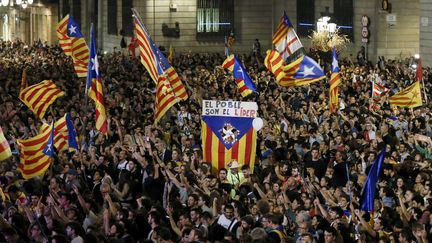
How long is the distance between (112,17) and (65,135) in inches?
1882

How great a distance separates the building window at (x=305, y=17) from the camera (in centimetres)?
6194

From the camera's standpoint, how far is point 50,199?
17188mm

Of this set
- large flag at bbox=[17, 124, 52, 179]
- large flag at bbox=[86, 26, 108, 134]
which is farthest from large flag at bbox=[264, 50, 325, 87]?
large flag at bbox=[17, 124, 52, 179]

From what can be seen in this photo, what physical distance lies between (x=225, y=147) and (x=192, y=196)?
3406 mm

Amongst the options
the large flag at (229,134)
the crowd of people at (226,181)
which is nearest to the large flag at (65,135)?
the crowd of people at (226,181)

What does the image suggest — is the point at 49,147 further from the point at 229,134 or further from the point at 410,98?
the point at 410,98

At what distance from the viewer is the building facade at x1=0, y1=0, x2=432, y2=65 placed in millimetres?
57438

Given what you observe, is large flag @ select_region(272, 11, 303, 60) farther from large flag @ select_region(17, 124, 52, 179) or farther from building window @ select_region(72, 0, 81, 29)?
building window @ select_region(72, 0, 81, 29)

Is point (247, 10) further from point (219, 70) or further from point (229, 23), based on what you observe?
point (219, 70)

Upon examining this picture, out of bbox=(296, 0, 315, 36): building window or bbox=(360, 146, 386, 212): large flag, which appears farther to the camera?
bbox=(296, 0, 315, 36): building window

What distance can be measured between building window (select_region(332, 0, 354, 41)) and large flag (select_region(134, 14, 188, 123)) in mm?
34345

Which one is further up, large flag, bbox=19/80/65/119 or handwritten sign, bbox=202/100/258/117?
handwritten sign, bbox=202/100/258/117

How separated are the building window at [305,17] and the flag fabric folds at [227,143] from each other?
1641 inches

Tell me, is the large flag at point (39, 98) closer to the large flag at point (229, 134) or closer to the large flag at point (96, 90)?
the large flag at point (96, 90)
